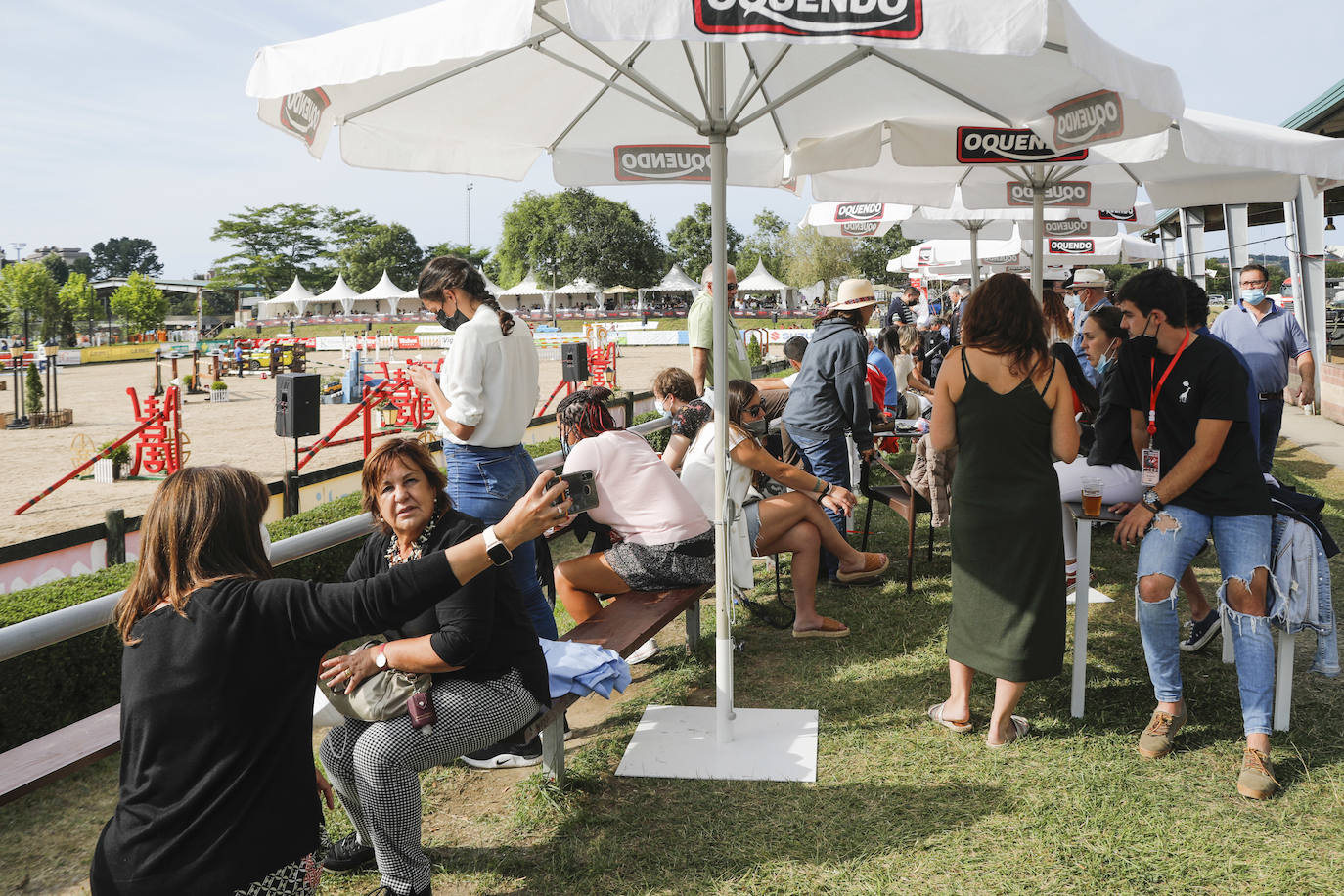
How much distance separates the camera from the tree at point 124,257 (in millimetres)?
189625

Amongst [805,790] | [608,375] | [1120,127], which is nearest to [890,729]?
[805,790]

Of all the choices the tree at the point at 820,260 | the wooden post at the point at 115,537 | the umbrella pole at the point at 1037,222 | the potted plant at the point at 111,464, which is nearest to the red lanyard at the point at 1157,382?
the umbrella pole at the point at 1037,222

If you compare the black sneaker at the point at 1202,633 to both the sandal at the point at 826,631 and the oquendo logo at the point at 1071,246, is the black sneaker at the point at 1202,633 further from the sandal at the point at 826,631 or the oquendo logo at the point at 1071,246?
the oquendo logo at the point at 1071,246

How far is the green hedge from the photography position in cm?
372

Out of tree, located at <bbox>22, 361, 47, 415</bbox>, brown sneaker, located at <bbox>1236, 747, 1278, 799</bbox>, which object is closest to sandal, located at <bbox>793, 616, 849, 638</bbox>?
brown sneaker, located at <bbox>1236, 747, 1278, 799</bbox>

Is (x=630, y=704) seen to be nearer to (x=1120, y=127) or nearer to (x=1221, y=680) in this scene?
(x=1221, y=680)

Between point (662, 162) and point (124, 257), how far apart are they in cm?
22132

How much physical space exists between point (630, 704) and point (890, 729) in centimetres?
110

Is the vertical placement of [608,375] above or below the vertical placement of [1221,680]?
above

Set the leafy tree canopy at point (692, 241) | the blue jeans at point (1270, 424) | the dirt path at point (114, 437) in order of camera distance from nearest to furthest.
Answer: the blue jeans at point (1270, 424) → the dirt path at point (114, 437) → the leafy tree canopy at point (692, 241)

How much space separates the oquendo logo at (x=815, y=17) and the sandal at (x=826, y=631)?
10.4 feet

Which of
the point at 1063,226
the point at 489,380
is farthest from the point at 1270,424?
the point at 489,380

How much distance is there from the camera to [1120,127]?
3715 millimetres

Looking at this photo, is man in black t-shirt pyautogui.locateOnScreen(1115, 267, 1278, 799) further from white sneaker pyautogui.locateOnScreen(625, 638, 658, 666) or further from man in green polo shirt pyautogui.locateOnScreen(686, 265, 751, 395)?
man in green polo shirt pyautogui.locateOnScreen(686, 265, 751, 395)
